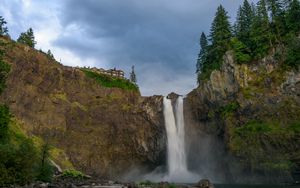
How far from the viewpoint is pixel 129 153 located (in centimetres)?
8838

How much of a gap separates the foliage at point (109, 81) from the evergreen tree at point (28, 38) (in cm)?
1828

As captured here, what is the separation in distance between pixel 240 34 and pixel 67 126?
45.1 meters

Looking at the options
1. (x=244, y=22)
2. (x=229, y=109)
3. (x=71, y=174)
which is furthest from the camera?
(x=244, y=22)

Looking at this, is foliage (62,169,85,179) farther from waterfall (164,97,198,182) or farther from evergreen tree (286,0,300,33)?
evergreen tree (286,0,300,33)

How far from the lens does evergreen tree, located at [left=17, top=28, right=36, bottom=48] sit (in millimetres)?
105875

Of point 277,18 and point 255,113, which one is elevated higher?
point 277,18

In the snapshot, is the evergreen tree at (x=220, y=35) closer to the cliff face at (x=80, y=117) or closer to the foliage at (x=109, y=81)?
the cliff face at (x=80, y=117)

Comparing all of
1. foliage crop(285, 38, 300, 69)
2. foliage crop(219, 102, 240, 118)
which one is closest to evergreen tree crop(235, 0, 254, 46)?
foliage crop(285, 38, 300, 69)

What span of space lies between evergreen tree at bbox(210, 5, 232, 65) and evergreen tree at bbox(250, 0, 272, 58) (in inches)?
250

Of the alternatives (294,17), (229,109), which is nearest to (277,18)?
(294,17)

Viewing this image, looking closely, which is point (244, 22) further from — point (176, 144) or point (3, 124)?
point (3, 124)

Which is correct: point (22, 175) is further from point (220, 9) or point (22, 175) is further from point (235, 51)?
point (220, 9)

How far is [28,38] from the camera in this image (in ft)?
351

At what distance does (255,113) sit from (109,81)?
40.2 m
